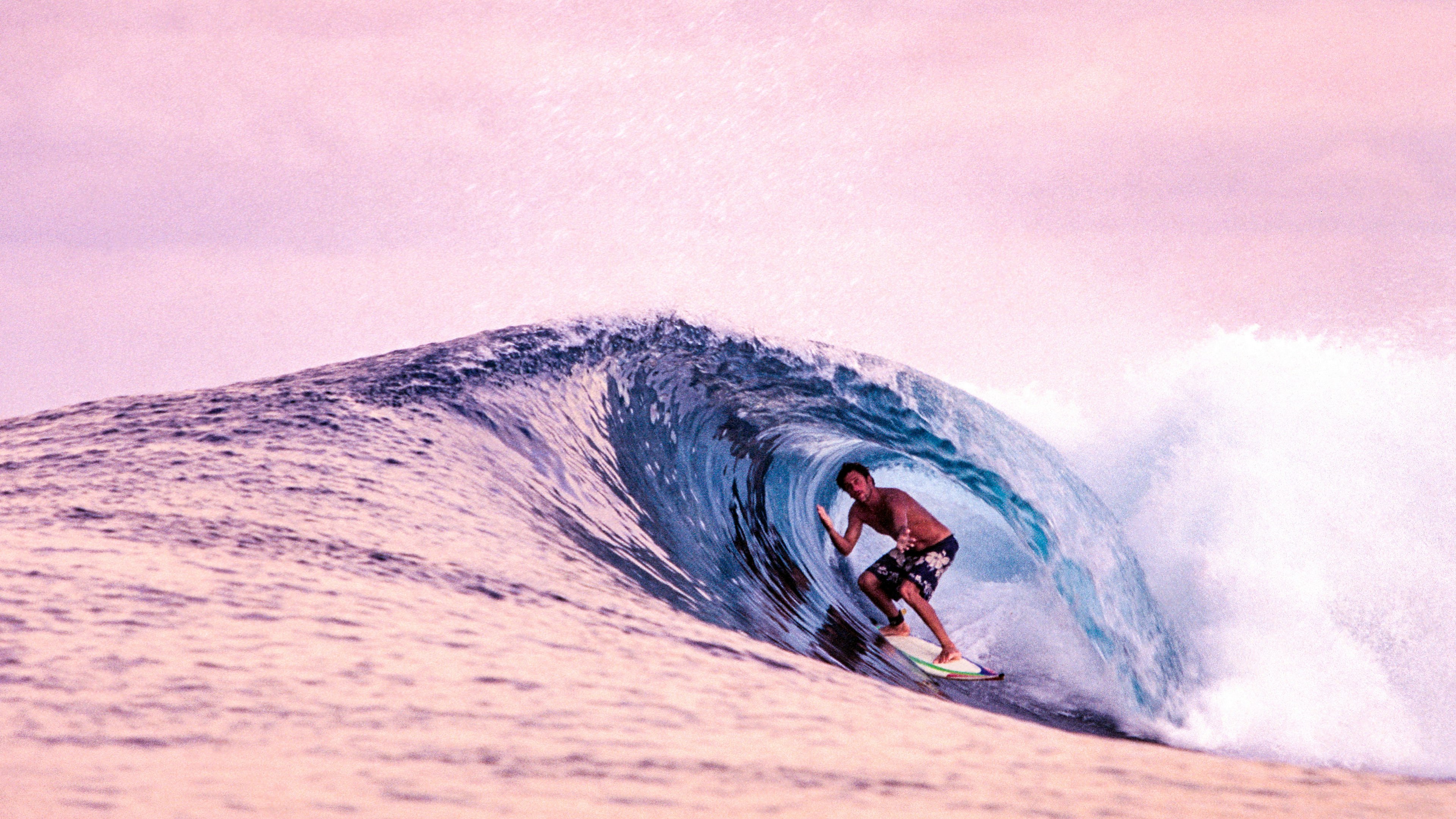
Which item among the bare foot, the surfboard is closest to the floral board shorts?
the bare foot

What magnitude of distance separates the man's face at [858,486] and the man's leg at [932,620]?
58 cm

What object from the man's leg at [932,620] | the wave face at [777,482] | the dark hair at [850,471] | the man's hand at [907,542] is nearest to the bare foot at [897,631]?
the wave face at [777,482]

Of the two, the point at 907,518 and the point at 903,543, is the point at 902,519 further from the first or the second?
the point at 903,543

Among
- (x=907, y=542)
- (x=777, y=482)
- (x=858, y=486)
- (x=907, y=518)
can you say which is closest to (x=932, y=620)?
(x=907, y=542)

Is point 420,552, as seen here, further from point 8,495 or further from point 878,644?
point 878,644

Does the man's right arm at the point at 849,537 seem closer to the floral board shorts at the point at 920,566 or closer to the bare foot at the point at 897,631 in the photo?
the floral board shorts at the point at 920,566

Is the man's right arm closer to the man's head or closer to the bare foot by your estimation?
the man's head

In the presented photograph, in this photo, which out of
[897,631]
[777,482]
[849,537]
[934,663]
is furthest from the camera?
[777,482]

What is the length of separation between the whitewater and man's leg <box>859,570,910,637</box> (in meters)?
0.21

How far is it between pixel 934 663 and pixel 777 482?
2539mm

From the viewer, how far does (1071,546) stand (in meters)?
6.79

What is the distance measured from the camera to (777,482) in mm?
8219

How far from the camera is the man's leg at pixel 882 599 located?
6.34 metres

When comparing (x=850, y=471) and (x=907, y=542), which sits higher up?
(x=850, y=471)
